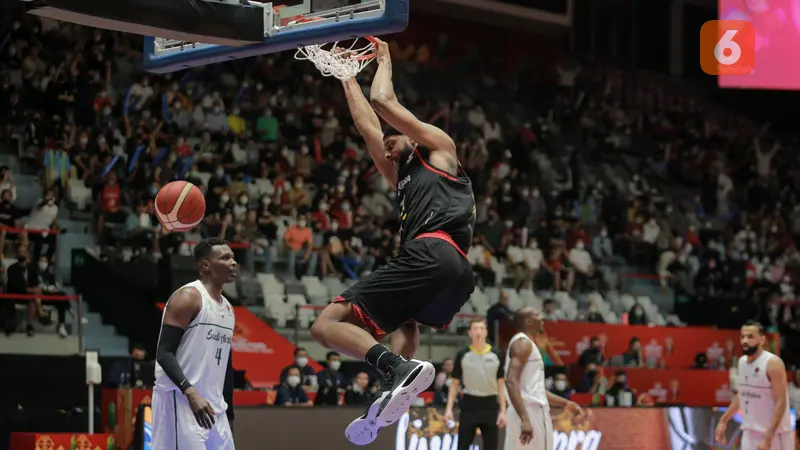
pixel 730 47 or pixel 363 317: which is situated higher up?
pixel 730 47

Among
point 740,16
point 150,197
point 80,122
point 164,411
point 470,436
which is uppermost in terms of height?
point 740,16

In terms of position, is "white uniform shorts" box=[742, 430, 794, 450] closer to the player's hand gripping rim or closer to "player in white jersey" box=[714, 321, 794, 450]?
"player in white jersey" box=[714, 321, 794, 450]

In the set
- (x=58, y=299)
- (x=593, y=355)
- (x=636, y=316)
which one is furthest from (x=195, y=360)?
(x=636, y=316)

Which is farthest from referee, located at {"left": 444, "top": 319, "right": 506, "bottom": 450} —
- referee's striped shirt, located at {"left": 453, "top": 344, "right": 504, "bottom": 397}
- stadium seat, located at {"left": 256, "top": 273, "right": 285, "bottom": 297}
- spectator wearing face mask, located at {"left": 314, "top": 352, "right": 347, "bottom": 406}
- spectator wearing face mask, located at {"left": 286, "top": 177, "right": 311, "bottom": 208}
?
spectator wearing face mask, located at {"left": 286, "top": 177, "right": 311, "bottom": 208}

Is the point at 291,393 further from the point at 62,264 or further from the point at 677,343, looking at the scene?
the point at 677,343

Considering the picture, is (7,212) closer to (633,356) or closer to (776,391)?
(633,356)

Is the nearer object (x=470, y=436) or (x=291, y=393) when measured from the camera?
(x=470, y=436)

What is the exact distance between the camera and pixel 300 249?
729 inches

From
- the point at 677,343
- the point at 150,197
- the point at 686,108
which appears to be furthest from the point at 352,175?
the point at 686,108

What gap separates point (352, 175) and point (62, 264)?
18.7 ft

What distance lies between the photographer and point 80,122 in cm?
1791

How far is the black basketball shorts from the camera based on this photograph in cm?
641

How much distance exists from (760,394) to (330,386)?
4.95 metres

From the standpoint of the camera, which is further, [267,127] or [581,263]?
[581,263]
